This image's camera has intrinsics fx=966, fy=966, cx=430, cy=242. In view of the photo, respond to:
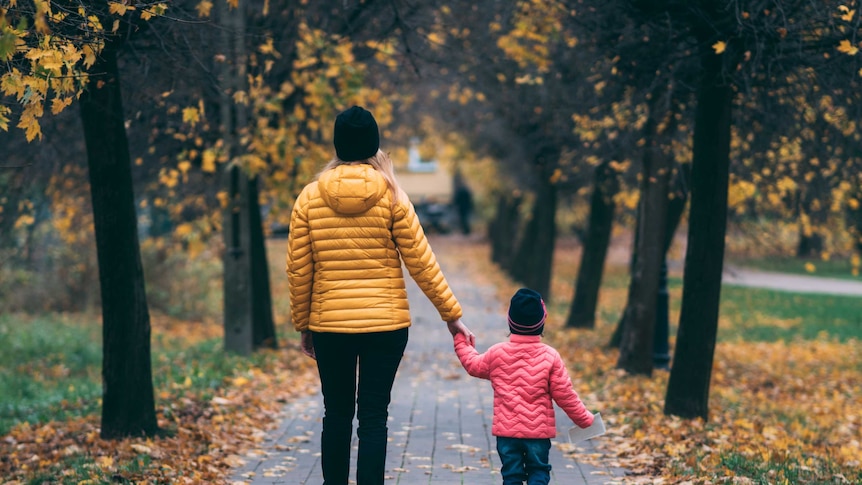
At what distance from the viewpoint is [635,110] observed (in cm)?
1088

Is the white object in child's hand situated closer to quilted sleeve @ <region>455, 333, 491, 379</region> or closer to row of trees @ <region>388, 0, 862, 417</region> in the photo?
quilted sleeve @ <region>455, 333, 491, 379</region>

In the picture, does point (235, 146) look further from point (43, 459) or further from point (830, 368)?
point (830, 368)

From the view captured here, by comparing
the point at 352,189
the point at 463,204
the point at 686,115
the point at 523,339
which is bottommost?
the point at 523,339

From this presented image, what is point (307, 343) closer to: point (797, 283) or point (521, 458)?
point (521, 458)

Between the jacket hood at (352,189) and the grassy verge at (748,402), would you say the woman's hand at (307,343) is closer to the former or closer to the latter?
the jacket hood at (352,189)

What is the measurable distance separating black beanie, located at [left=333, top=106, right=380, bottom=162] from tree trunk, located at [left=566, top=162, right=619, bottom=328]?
1148 cm

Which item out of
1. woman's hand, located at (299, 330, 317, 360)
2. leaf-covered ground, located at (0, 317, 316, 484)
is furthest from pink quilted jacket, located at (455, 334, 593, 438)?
leaf-covered ground, located at (0, 317, 316, 484)

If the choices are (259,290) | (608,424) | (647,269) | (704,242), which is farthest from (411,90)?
(704,242)

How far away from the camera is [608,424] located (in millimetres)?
8414

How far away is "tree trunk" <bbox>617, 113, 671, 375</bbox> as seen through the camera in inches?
451

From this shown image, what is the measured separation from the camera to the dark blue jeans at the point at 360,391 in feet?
15.5

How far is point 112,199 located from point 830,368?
1341cm

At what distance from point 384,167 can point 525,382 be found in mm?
1287

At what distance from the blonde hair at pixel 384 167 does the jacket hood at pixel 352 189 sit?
51 millimetres
